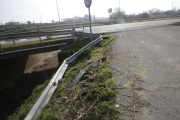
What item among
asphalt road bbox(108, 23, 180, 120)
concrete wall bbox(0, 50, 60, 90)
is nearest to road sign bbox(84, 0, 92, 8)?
asphalt road bbox(108, 23, 180, 120)

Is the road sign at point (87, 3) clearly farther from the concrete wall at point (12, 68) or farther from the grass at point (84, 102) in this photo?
the concrete wall at point (12, 68)

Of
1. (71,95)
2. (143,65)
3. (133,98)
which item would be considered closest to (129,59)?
(143,65)

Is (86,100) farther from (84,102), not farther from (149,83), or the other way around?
(149,83)

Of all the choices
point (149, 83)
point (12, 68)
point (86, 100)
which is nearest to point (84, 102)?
point (86, 100)

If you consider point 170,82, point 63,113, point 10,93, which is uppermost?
point 170,82

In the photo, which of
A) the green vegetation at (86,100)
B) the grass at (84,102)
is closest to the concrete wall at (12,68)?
the green vegetation at (86,100)

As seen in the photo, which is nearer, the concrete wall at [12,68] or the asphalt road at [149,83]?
the asphalt road at [149,83]

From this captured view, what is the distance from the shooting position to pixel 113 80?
3.98m

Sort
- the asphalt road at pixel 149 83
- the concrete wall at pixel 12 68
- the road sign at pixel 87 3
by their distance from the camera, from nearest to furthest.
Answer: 1. the asphalt road at pixel 149 83
2. the road sign at pixel 87 3
3. the concrete wall at pixel 12 68

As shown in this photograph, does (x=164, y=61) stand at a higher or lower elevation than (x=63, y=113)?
higher

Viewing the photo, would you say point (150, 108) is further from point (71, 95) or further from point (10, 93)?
point (10, 93)

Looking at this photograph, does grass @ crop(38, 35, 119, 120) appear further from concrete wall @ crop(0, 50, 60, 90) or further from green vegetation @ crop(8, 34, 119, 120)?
concrete wall @ crop(0, 50, 60, 90)

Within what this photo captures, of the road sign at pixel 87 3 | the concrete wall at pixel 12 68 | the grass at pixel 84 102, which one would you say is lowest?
the concrete wall at pixel 12 68

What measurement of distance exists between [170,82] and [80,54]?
4.15 meters
